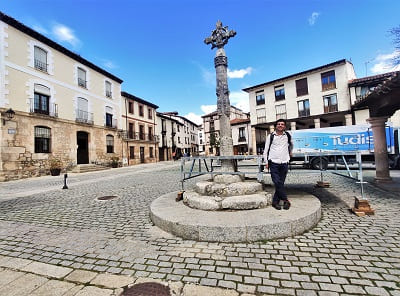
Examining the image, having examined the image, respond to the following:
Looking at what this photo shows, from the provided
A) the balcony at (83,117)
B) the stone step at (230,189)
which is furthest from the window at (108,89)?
the stone step at (230,189)

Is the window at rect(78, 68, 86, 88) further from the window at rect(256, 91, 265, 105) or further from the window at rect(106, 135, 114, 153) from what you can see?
the window at rect(256, 91, 265, 105)

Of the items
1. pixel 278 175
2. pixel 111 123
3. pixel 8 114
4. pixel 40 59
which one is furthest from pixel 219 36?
pixel 111 123

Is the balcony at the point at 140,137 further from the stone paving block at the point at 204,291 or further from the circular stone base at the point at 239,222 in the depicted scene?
the stone paving block at the point at 204,291

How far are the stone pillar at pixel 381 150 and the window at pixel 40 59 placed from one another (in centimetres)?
2008

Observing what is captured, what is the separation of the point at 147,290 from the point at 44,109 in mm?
17793

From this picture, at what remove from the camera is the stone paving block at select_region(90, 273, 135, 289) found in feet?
6.70

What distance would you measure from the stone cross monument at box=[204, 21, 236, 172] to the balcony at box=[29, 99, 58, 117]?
14.9m

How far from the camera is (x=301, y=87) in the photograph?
24.0 metres

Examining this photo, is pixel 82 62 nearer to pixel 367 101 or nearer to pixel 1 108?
pixel 1 108

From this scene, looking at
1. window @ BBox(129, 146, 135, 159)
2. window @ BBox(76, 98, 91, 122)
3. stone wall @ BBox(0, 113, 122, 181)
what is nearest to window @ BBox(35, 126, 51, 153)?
stone wall @ BBox(0, 113, 122, 181)

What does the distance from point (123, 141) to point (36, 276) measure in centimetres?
2221

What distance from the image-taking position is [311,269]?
2.18 m

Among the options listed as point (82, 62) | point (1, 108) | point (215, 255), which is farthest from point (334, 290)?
point (82, 62)

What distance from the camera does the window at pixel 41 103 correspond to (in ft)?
47.5
